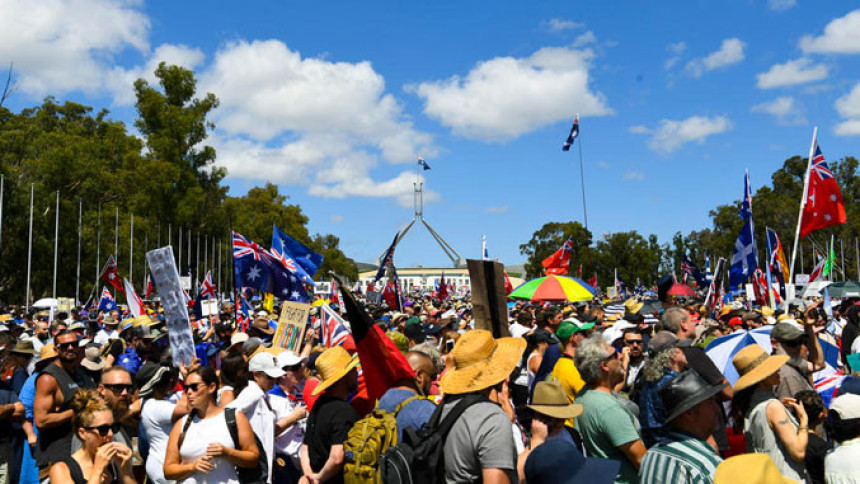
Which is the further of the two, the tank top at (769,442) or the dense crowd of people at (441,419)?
the tank top at (769,442)

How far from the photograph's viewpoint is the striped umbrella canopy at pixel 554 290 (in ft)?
46.5

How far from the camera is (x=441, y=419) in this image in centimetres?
411

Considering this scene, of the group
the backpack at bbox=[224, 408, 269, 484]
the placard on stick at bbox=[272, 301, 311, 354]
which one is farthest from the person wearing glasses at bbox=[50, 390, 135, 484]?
the placard on stick at bbox=[272, 301, 311, 354]

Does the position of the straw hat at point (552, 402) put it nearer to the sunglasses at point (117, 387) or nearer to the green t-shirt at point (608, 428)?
the green t-shirt at point (608, 428)

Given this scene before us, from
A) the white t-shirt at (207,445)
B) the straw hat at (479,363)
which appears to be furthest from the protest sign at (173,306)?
the straw hat at (479,363)

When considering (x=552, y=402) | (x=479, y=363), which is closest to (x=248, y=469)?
(x=479, y=363)

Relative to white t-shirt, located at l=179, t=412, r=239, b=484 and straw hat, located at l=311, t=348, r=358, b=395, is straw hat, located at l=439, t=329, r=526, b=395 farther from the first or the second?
white t-shirt, located at l=179, t=412, r=239, b=484

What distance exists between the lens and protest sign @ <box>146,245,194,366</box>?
8.53m

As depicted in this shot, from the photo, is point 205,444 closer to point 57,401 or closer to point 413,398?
point 413,398

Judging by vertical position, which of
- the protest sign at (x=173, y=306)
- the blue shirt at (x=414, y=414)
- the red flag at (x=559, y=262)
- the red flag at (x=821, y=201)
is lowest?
the blue shirt at (x=414, y=414)

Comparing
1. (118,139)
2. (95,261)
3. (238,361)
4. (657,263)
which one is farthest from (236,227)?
(238,361)

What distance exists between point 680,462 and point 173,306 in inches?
276

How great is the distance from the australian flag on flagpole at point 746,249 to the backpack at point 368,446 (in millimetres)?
12769

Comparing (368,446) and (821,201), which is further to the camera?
(821,201)
